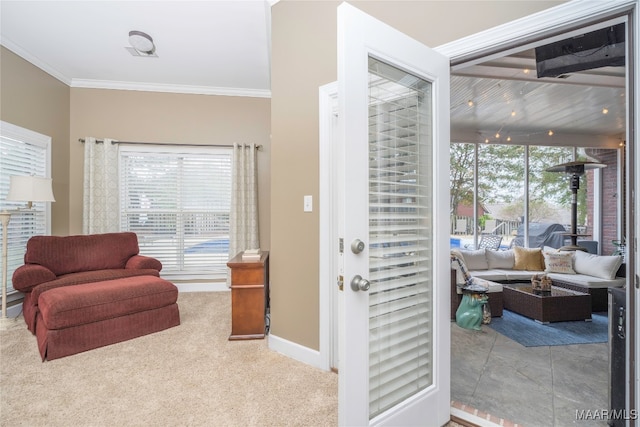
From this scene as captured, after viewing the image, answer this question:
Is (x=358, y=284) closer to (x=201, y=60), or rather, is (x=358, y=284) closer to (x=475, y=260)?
(x=201, y=60)

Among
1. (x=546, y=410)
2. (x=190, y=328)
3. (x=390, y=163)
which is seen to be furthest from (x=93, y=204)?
(x=546, y=410)

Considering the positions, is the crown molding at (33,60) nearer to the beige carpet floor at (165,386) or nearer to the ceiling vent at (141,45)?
the ceiling vent at (141,45)

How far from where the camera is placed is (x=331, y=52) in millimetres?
2209

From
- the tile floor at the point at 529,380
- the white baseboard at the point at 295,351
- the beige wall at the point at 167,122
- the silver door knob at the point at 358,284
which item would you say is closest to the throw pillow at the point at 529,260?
the tile floor at the point at 529,380

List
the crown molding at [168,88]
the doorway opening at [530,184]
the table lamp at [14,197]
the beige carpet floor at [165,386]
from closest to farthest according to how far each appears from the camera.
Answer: the beige carpet floor at [165,386], the doorway opening at [530,184], the table lamp at [14,197], the crown molding at [168,88]

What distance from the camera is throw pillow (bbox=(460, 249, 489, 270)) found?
479 cm

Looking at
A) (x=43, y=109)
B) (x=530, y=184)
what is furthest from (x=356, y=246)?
(x=530, y=184)

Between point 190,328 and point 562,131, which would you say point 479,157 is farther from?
point 190,328

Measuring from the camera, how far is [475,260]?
190 inches

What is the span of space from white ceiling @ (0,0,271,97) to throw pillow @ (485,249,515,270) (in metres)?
4.44

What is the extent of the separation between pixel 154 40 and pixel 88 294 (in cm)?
262

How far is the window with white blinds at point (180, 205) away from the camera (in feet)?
14.5

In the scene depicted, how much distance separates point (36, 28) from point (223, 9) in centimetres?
200

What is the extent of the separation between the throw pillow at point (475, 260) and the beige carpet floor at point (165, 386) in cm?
347
